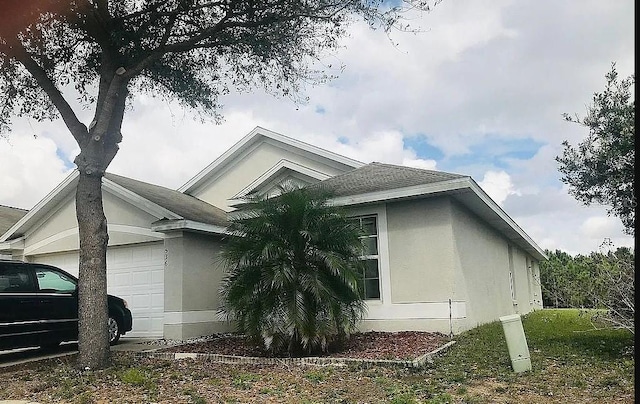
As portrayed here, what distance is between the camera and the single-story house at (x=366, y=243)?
10.7 metres

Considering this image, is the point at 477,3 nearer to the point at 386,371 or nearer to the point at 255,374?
the point at 386,371

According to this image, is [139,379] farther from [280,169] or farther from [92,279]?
[280,169]

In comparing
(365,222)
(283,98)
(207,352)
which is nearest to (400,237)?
(365,222)

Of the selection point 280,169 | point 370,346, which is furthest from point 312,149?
point 370,346

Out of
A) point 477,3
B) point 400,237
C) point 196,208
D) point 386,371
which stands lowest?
point 386,371

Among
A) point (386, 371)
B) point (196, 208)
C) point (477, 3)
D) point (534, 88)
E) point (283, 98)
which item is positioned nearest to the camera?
point (477, 3)

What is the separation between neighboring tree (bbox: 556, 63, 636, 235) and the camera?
26.2ft

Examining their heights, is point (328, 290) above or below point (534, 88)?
below

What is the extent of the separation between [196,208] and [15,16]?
7011 millimetres

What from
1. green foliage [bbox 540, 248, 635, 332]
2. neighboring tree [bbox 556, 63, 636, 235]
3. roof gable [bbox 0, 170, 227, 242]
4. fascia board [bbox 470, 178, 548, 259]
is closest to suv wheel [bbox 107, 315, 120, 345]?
roof gable [bbox 0, 170, 227, 242]

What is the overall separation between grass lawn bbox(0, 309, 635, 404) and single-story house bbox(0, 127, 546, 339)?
2044mm

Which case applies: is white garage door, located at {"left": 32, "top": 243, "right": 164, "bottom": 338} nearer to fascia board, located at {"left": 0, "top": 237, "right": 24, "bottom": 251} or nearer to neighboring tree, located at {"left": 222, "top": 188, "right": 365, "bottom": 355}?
fascia board, located at {"left": 0, "top": 237, "right": 24, "bottom": 251}

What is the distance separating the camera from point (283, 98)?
36.3 ft

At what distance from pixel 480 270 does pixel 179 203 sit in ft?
26.4
